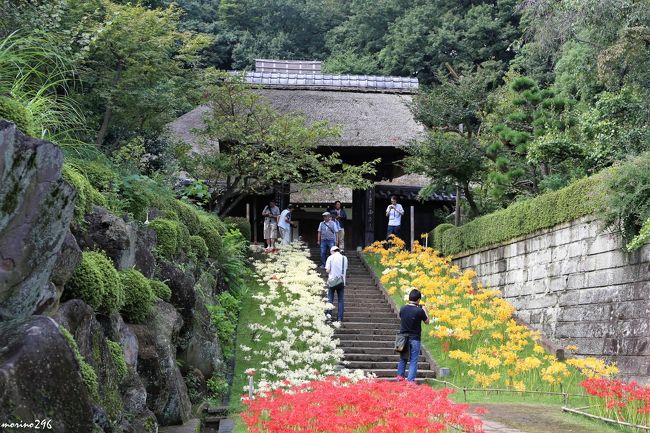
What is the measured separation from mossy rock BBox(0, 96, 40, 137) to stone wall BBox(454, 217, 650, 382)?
9.41 metres

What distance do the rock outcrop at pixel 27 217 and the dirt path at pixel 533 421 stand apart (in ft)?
16.6

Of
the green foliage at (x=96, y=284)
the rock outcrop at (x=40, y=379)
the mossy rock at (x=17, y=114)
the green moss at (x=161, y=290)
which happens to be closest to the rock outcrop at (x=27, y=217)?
the rock outcrop at (x=40, y=379)

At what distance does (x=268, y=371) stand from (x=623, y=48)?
30.6ft

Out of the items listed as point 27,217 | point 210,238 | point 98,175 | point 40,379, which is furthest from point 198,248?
point 40,379

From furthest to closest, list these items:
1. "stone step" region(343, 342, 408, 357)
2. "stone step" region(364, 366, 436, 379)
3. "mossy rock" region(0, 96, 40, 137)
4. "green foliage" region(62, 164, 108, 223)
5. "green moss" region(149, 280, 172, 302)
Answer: "stone step" region(343, 342, 408, 357)
"stone step" region(364, 366, 436, 379)
"green moss" region(149, 280, 172, 302)
"green foliage" region(62, 164, 108, 223)
"mossy rock" region(0, 96, 40, 137)

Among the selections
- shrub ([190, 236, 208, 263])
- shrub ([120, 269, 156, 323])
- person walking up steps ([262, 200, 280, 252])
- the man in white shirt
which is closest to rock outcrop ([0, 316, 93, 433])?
shrub ([120, 269, 156, 323])

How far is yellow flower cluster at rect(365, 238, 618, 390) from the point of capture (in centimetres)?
1254

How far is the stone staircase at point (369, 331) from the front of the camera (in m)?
14.3

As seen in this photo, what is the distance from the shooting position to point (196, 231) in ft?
51.9

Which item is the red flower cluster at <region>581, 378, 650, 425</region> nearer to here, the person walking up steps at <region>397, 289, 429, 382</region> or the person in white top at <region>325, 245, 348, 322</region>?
the person walking up steps at <region>397, 289, 429, 382</region>

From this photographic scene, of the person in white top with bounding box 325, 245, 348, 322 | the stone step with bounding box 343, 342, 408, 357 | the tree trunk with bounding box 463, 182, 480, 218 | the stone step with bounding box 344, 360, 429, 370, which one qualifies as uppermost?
the tree trunk with bounding box 463, 182, 480, 218

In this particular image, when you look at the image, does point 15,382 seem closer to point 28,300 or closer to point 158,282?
point 28,300

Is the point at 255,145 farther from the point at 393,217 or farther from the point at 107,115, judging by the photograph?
the point at 107,115

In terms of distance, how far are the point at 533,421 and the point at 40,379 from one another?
20.8 feet
